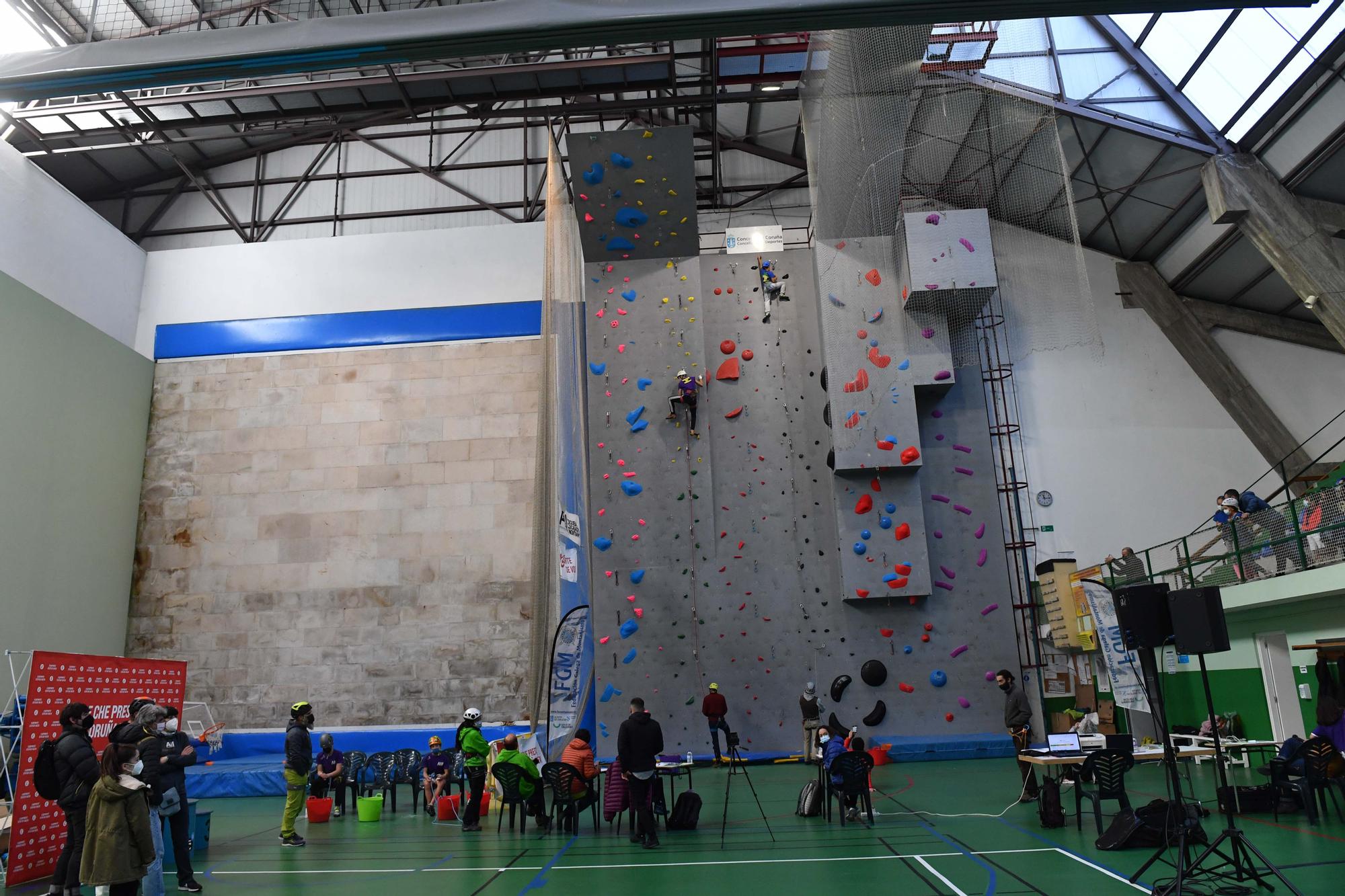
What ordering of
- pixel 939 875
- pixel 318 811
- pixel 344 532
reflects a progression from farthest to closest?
pixel 344 532
pixel 318 811
pixel 939 875

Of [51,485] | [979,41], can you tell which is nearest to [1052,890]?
[979,41]

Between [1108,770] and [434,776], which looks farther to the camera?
[434,776]

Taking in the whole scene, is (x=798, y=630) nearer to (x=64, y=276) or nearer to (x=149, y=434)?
(x=149, y=434)

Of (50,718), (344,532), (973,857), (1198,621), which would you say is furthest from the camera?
(344,532)

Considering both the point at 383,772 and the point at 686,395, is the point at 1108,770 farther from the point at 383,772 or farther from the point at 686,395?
the point at 686,395

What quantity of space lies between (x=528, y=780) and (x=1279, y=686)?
9.58 m

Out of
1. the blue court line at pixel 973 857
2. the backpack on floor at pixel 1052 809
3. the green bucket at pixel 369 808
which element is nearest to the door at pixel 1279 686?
the backpack on floor at pixel 1052 809

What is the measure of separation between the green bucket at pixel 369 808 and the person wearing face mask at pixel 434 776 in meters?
0.55

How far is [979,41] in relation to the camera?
959 centimetres

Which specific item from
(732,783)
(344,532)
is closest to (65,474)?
(344,532)

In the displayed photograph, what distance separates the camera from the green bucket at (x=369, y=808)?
9852 mm

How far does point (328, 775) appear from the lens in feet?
34.3

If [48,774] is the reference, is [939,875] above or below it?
below

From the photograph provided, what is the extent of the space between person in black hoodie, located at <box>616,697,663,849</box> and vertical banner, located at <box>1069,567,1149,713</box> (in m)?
5.05
